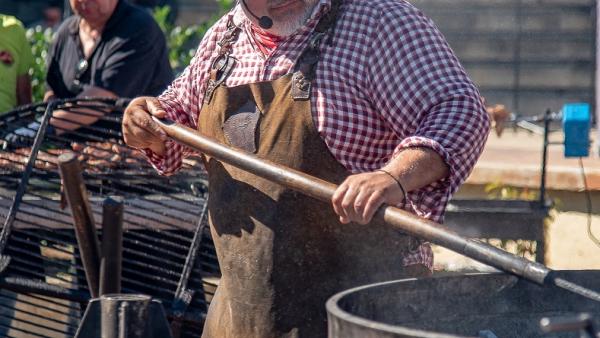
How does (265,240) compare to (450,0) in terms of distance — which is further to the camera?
(450,0)

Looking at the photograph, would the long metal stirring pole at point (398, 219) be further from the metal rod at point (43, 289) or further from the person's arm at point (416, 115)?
the metal rod at point (43, 289)

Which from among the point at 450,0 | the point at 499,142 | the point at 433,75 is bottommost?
the point at 499,142

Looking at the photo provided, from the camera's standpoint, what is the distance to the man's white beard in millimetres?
3150

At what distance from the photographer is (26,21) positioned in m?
14.1

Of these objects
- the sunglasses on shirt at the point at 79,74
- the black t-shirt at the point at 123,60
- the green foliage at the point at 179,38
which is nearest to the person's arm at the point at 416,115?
the black t-shirt at the point at 123,60

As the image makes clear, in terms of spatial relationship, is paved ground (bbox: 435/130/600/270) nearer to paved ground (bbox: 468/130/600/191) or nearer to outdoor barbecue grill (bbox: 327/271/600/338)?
paved ground (bbox: 468/130/600/191)

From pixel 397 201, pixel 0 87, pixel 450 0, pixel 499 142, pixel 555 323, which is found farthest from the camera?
pixel 450 0

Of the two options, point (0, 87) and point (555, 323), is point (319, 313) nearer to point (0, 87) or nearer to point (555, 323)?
point (555, 323)

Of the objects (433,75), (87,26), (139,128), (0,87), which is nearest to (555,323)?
(433,75)

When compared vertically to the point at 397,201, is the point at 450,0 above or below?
below

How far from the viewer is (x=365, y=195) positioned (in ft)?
9.09

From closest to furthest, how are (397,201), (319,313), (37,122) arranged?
(397,201) → (319,313) → (37,122)

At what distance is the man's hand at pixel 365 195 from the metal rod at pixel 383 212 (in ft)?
0.09

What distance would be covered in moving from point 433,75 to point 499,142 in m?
6.92
